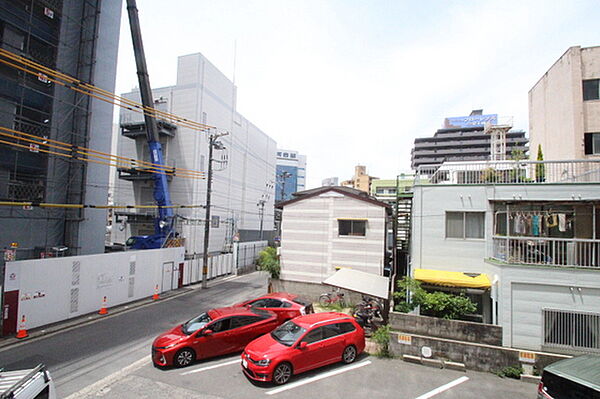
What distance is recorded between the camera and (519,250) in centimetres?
1088

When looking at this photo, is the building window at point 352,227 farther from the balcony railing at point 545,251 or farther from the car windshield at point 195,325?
the car windshield at point 195,325

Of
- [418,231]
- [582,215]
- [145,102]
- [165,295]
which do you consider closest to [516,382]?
[418,231]

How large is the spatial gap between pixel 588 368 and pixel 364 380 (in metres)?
4.97

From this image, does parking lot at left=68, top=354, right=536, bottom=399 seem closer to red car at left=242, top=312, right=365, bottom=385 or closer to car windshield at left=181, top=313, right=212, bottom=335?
red car at left=242, top=312, right=365, bottom=385

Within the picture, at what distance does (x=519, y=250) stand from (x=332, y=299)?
29.2 ft

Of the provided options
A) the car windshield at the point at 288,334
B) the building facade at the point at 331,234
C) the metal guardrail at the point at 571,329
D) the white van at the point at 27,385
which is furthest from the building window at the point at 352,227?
the white van at the point at 27,385

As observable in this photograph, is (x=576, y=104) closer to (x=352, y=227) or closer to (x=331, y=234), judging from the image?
(x=352, y=227)

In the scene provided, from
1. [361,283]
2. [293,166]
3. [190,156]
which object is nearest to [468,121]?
[293,166]

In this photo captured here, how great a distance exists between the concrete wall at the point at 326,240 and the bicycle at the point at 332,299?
3.27ft

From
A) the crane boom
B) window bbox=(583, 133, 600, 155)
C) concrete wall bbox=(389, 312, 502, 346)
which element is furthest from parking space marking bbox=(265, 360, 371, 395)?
the crane boom

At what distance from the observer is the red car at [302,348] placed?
7707 mm

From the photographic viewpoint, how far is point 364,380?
818 centimetres

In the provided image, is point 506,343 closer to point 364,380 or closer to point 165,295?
point 364,380

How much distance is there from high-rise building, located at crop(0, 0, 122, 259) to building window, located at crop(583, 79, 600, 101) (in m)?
30.0
